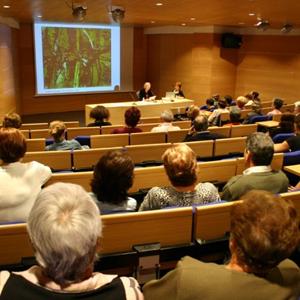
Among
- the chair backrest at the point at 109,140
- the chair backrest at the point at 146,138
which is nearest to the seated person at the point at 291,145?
the chair backrest at the point at 146,138

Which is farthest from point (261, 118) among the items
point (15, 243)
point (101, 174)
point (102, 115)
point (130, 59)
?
point (130, 59)

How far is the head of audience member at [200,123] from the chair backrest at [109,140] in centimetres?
93

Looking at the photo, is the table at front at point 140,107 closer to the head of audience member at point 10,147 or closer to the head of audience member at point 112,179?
the head of audience member at point 10,147

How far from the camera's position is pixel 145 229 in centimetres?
216

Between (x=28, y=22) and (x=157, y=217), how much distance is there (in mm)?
11177

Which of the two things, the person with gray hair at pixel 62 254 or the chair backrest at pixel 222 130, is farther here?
the chair backrest at pixel 222 130

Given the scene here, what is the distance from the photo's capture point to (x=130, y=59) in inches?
547

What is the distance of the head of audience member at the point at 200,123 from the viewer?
4.94 metres

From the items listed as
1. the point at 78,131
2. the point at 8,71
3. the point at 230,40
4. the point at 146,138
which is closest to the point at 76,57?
the point at 8,71

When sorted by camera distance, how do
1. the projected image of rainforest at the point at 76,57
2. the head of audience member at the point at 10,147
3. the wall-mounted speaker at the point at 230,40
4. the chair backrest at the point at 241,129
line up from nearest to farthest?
the head of audience member at the point at 10,147
the chair backrest at the point at 241,129
the wall-mounted speaker at the point at 230,40
the projected image of rainforest at the point at 76,57

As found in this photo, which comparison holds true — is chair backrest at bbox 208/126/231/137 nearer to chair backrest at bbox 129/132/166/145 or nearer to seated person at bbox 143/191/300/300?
chair backrest at bbox 129/132/166/145

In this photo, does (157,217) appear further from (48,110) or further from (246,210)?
(48,110)

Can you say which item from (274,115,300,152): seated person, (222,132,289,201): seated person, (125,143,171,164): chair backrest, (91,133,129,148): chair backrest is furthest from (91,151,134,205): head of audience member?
(274,115,300,152): seated person

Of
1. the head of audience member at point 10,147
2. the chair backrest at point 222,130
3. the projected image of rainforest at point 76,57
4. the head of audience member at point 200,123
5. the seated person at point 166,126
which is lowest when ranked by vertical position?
the chair backrest at point 222,130
